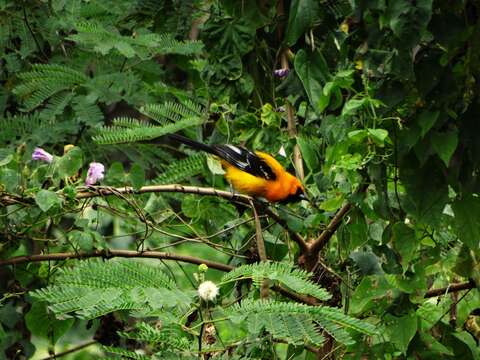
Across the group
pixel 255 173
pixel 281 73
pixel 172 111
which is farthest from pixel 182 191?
pixel 255 173

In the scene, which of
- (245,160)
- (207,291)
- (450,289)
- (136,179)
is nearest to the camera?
(207,291)

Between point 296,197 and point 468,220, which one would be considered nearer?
point 468,220

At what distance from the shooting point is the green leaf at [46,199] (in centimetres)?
379

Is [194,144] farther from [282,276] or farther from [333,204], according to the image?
[282,276]

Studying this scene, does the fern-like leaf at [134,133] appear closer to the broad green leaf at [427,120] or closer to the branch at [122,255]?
the branch at [122,255]

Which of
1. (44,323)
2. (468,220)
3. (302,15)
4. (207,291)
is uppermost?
(302,15)

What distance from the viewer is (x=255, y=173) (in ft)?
17.8

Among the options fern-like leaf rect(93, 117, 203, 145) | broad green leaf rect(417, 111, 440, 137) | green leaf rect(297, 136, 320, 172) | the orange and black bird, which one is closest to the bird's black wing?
the orange and black bird

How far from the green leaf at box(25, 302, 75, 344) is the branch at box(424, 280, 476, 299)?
59.3 inches

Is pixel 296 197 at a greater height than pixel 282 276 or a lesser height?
lesser

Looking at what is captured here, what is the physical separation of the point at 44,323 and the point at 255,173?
1.55 m

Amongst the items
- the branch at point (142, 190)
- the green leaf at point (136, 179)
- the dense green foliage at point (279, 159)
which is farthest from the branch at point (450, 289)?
the green leaf at point (136, 179)

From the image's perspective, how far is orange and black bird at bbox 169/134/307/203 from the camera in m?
5.11

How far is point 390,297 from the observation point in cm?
376
